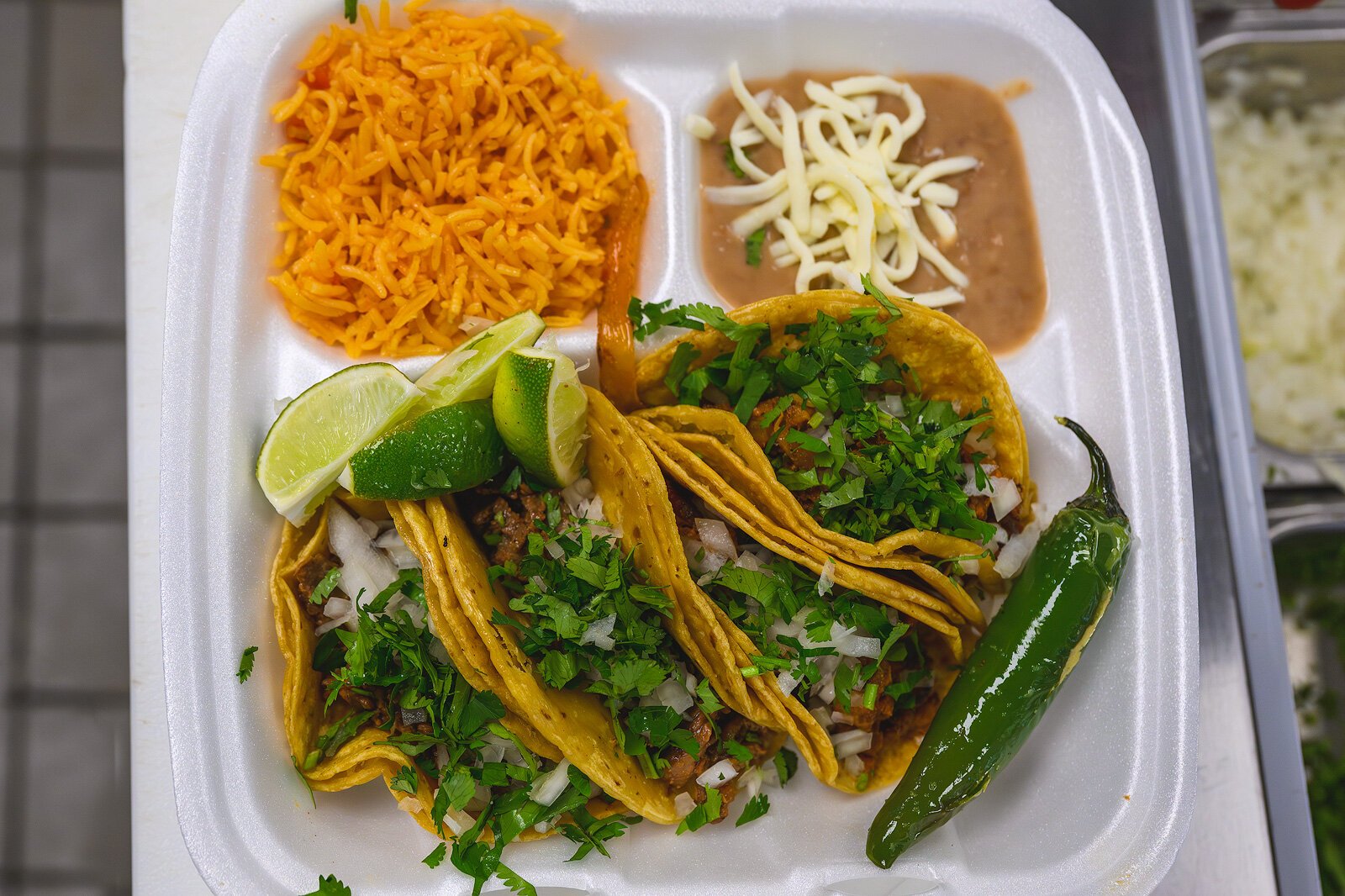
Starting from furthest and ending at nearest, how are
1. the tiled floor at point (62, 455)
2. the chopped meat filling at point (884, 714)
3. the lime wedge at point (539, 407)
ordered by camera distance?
1. the tiled floor at point (62, 455)
2. the chopped meat filling at point (884, 714)
3. the lime wedge at point (539, 407)

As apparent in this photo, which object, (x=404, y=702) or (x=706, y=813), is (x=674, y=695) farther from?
(x=404, y=702)

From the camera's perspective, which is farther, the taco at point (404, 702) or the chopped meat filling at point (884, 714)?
the chopped meat filling at point (884, 714)

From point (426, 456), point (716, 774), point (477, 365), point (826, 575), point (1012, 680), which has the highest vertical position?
point (477, 365)

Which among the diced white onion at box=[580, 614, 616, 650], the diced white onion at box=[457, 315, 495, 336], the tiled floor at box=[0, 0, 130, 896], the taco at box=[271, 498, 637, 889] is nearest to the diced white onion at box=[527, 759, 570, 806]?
the taco at box=[271, 498, 637, 889]

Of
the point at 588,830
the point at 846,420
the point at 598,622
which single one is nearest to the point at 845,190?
the point at 846,420

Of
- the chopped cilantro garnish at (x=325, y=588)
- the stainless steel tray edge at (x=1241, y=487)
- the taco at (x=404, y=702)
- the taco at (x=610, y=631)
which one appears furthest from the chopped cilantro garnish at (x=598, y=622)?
the stainless steel tray edge at (x=1241, y=487)

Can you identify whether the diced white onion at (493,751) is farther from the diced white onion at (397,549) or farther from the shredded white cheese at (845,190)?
the shredded white cheese at (845,190)
